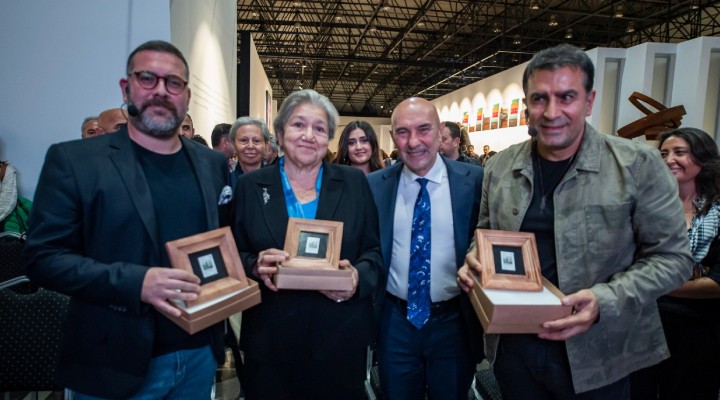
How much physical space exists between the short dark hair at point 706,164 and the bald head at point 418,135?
1644mm

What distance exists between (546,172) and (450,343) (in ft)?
3.04

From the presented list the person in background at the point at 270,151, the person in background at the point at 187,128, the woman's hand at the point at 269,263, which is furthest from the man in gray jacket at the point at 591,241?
the person in background at the point at 187,128

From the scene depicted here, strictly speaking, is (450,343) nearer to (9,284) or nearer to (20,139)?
(9,284)

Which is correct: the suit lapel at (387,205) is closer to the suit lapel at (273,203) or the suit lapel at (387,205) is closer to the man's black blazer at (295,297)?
the man's black blazer at (295,297)

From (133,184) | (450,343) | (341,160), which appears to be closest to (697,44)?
(341,160)

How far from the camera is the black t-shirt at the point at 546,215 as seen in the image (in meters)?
1.64

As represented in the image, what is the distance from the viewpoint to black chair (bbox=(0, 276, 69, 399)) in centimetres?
200

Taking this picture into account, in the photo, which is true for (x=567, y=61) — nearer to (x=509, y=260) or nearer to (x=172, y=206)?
(x=509, y=260)

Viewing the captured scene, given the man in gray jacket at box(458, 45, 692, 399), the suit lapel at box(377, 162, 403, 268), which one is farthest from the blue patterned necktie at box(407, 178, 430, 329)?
the man in gray jacket at box(458, 45, 692, 399)

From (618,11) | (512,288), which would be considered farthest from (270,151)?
(618,11)

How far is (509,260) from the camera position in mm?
1537

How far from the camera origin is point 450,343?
2.06 meters

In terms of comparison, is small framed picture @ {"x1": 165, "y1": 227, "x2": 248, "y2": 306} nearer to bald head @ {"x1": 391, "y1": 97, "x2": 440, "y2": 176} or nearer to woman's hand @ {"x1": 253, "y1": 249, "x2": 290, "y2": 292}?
woman's hand @ {"x1": 253, "y1": 249, "x2": 290, "y2": 292}

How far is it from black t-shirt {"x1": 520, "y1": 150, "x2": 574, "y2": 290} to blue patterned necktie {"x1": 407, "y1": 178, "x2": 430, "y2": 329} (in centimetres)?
52
